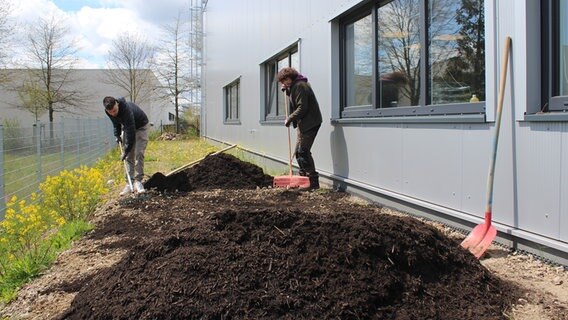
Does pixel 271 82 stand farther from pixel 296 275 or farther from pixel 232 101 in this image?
pixel 296 275

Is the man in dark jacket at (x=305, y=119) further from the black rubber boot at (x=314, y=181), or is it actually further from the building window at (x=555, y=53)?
the building window at (x=555, y=53)

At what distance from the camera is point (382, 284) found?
289 cm

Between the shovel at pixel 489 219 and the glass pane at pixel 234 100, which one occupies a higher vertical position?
the glass pane at pixel 234 100

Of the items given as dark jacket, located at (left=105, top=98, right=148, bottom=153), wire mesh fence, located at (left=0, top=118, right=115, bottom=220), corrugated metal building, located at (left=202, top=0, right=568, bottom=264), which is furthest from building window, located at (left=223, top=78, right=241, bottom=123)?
dark jacket, located at (left=105, top=98, right=148, bottom=153)

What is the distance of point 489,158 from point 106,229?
4138mm

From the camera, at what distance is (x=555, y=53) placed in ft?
12.0

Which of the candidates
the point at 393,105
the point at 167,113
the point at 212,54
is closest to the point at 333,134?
the point at 393,105

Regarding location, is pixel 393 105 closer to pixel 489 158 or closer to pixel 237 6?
pixel 489 158

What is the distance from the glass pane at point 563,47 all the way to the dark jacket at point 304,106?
4.24 metres

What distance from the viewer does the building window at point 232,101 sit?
1786 cm

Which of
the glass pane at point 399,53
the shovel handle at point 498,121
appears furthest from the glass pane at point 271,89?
the shovel handle at point 498,121

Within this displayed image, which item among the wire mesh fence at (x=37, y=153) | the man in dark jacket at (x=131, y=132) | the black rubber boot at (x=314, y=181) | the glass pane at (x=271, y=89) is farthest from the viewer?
the glass pane at (x=271, y=89)

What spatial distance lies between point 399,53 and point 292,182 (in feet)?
9.28

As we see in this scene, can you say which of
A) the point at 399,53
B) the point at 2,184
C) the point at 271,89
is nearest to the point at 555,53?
the point at 399,53
